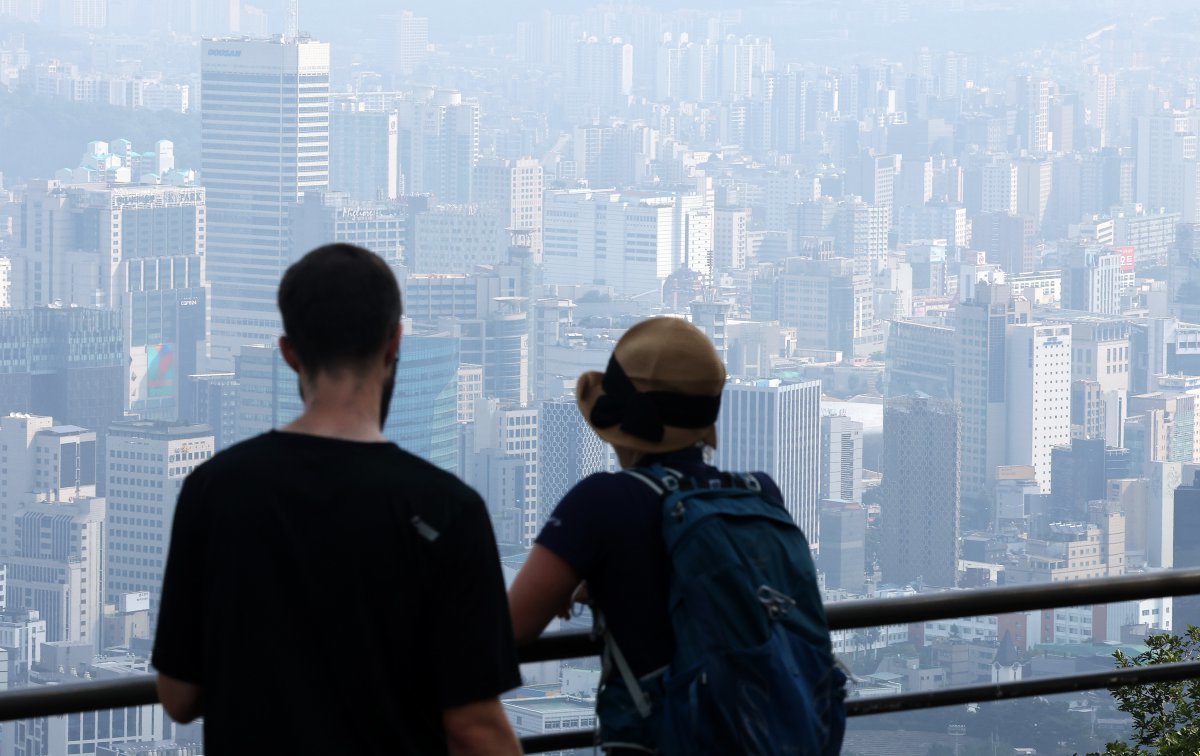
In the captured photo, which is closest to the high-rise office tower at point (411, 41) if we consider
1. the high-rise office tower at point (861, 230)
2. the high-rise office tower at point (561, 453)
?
the high-rise office tower at point (861, 230)

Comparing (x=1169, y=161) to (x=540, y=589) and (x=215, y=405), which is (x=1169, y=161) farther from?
(x=540, y=589)

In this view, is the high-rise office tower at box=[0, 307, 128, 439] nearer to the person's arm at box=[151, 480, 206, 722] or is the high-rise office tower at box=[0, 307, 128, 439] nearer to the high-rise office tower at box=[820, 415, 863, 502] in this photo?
the high-rise office tower at box=[820, 415, 863, 502]

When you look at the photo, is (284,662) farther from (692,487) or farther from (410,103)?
(410,103)

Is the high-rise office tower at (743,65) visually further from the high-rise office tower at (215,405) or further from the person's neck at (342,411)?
the person's neck at (342,411)

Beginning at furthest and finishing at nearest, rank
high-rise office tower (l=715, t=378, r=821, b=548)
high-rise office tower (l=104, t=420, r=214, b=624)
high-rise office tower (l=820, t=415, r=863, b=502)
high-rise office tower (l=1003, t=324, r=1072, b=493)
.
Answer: high-rise office tower (l=1003, t=324, r=1072, b=493)
high-rise office tower (l=820, t=415, r=863, b=502)
high-rise office tower (l=715, t=378, r=821, b=548)
high-rise office tower (l=104, t=420, r=214, b=624)

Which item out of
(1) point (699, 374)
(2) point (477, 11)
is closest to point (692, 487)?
(1) point (699, 374)

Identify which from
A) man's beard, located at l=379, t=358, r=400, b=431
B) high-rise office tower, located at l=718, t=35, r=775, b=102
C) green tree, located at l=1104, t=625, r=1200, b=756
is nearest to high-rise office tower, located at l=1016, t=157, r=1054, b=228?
high-rise office tower, located at l=718, t=35, r=775, b=102

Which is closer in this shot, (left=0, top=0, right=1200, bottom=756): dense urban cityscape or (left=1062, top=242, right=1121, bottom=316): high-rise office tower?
(left=0, top=0, right=1200, bottom=756): dense urban cityscape
